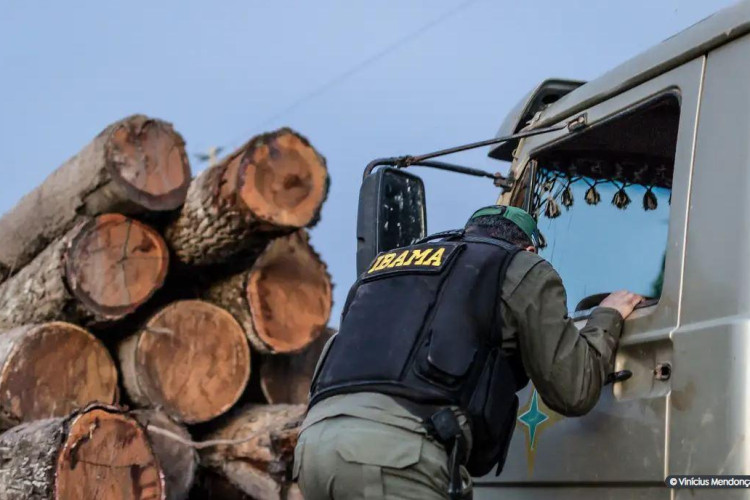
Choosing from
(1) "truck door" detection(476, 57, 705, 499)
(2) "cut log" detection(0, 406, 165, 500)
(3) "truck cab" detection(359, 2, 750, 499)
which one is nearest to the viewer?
(3) "truck cab" detection(359, 2, 750, 499)

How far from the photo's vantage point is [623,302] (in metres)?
2.57

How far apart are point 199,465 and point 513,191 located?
9.56 ft

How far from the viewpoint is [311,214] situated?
5.71 m

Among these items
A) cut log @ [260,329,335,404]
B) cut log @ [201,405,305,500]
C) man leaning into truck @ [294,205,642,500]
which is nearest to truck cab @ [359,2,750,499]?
man leaning into truck @ [294,205,642,500]

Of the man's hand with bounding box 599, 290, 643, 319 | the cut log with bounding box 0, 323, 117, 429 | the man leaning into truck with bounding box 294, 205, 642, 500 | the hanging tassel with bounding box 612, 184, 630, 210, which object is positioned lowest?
the cut log with bounding box 0, 323, 117, 429

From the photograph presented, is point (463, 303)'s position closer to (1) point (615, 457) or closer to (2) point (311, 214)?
(1) point (615, 457)

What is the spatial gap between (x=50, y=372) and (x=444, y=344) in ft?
11.3

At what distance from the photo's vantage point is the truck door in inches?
92.4

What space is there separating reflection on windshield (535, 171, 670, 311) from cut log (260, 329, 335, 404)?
125 inches

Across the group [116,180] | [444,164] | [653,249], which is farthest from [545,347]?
[116,180]

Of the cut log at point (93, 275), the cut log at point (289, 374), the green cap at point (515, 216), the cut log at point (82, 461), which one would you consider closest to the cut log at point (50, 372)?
the cut log at point (93, 275)

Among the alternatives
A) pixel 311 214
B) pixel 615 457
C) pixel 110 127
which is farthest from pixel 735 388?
pixel 110 127

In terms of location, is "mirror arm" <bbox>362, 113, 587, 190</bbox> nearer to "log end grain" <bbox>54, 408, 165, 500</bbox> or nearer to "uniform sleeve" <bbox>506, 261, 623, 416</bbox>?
"uniform sleeve" <bbox>506, 261, 623, 416</bbox>

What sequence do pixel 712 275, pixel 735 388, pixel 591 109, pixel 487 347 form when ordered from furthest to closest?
pixel 591 109 < pixel 487 347 < pixel 712 275 < pixel 735 388
